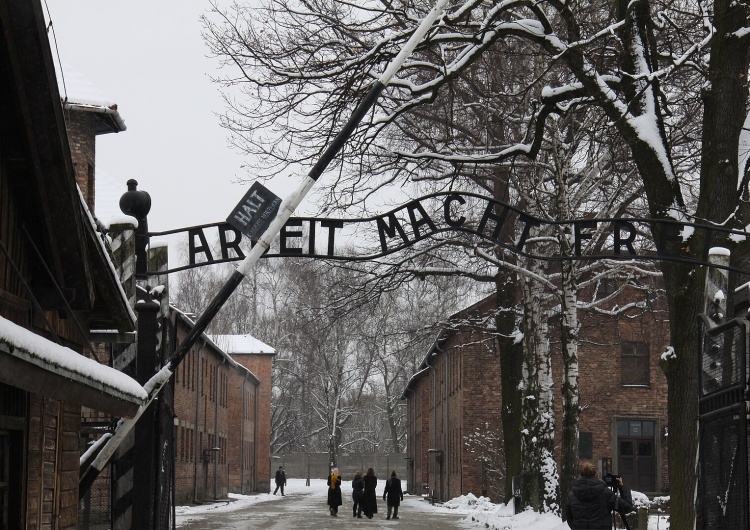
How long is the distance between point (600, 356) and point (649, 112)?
34.4m

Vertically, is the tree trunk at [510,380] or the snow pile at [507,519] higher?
the tree trunk at [510,380]

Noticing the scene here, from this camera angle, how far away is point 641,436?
4816cm

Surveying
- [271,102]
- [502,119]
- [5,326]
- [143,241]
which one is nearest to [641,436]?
[502,119]

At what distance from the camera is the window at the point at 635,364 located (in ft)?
161

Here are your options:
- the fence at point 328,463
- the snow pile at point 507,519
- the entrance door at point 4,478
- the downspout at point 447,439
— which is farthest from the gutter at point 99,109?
the fence at point 328,463

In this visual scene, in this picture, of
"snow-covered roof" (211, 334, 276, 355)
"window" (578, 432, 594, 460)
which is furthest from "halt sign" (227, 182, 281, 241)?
"snow-covered roof" (211, 334, 276, 355)

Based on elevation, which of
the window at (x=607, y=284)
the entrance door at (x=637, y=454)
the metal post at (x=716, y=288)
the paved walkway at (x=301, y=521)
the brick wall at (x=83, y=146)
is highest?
the brick wall at (x=83, y=146)

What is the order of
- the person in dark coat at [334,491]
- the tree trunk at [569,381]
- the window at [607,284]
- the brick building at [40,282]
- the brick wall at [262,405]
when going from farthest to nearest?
the brick wall at [262,405]
the person in dark coat at [334,491]
the window at [607,284]
the tree trunk at [569,381]
the brick building at [40,282]

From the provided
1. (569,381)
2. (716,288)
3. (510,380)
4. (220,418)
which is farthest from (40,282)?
(220,418)

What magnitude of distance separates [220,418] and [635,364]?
21679mm

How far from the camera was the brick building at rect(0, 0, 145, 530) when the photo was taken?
677cm

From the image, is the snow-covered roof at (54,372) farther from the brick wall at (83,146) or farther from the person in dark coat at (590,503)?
the brick wall at (83,146)

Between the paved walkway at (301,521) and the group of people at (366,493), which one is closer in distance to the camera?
the paved walkway at (301,521)

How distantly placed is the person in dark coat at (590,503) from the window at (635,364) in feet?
116
